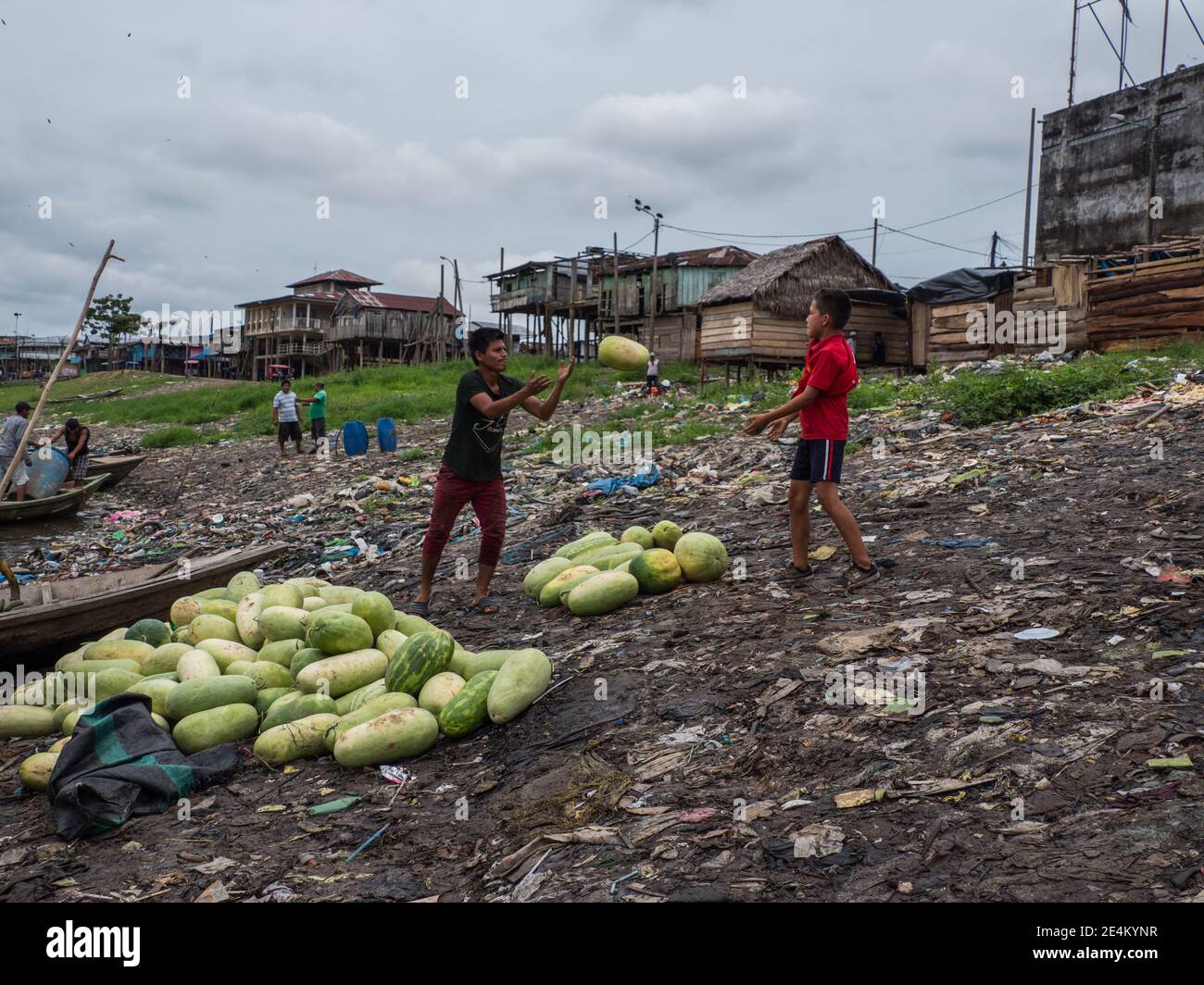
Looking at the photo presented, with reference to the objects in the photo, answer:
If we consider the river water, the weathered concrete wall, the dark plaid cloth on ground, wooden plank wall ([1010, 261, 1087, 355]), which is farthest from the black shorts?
the weathered concrete wall

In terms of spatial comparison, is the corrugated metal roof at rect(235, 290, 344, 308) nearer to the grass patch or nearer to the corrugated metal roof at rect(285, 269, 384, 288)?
the corrugated metal roof at rect(285, 269, 384, 288)

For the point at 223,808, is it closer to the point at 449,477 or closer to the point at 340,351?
the point at 449,477

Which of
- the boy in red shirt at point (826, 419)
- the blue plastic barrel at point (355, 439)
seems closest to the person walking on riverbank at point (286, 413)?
the blue plastic barrel at point (355, 439)

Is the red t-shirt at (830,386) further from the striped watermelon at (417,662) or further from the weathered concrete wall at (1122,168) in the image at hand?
the weathered concrete wall at (1122,168)

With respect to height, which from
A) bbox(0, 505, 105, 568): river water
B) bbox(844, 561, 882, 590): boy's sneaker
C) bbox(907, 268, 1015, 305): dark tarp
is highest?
bbox(907, 268, 1015, 305): dark tarp

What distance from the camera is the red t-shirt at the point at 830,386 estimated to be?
5062mm

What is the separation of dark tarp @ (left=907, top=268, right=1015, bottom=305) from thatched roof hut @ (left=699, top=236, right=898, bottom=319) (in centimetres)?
386

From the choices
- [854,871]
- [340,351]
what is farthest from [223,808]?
[340,351]

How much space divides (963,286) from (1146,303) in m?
5.20

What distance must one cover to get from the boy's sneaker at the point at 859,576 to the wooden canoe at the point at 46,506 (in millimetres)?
10908

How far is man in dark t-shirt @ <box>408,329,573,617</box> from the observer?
559cm

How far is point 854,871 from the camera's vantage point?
2367 millimetres
